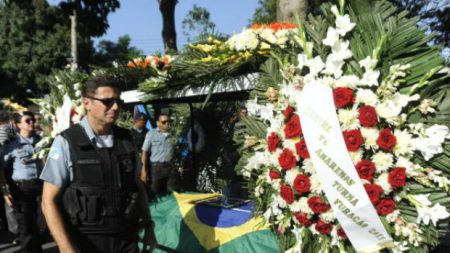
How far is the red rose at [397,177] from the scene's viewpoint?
2.61 meters

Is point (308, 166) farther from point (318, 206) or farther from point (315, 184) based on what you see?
point (318, 206)

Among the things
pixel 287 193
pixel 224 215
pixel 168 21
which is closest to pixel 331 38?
pixel 287 193

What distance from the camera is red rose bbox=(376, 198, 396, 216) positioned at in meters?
2.67

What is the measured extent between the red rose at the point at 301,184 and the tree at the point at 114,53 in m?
2.82

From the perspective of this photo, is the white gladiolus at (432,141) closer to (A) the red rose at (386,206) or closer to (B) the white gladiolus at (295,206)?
(A) the red rose at (386,206)

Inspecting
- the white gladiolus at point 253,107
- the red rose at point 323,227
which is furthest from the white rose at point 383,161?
the white gladiolus at point 253,107

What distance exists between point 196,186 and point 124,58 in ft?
6.37

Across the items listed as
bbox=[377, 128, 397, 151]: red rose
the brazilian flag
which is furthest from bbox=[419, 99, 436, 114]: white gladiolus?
the brazilian flag

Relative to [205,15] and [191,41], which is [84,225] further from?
[205,15]

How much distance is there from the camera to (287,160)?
291 centimetres

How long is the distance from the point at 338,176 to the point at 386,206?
308mm

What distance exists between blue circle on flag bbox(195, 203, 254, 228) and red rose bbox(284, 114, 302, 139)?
1337mm

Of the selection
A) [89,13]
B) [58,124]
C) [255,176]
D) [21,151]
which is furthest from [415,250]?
[89,13]

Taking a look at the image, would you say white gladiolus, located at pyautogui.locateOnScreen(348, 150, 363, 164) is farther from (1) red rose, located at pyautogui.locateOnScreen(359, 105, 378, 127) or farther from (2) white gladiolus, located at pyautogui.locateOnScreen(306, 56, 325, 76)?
(2) white gladiolus, located at pyautogui.locateOnScreen(306, 56, 325, 76)
